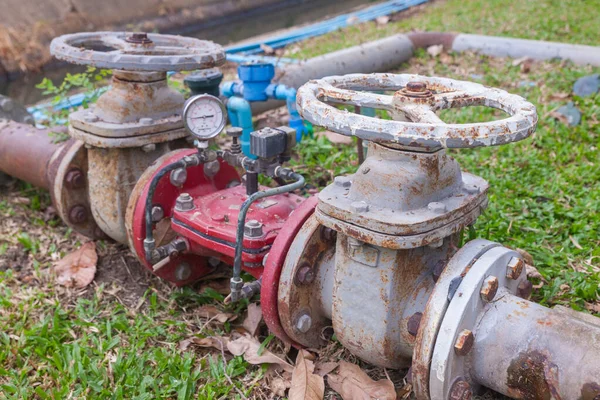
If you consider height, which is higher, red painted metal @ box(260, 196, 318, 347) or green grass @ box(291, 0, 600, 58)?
red painted metal @ box(260, 196, 318, 347)

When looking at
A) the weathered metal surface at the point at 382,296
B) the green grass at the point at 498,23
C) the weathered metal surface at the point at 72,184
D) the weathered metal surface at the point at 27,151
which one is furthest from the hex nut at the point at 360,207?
the green grass at the point at 498,23

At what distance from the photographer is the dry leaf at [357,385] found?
1.91m

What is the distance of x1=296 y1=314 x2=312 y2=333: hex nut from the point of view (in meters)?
1.99

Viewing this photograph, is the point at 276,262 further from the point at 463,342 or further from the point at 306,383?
the point at 463,342

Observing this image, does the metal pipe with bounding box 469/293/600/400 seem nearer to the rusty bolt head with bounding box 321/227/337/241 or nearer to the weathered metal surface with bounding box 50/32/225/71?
the rusty bolt head with bounding box 321/227/337/241

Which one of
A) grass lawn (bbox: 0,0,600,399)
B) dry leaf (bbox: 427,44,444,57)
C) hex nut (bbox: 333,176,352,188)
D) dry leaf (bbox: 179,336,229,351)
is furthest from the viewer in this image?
dry leaf (bbox: 427,44,444,57)

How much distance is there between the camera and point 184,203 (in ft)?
7.50

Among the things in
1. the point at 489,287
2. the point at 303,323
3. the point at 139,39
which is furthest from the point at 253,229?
the point at 139,39

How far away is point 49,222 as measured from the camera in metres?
3.10

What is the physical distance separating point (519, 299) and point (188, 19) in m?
10.5

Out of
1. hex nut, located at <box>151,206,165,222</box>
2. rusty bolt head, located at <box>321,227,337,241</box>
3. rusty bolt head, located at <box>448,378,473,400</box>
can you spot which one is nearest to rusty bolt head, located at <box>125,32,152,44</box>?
hex nut, located at <box>151,206,165,222</box>

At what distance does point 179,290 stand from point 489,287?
4.45 ft

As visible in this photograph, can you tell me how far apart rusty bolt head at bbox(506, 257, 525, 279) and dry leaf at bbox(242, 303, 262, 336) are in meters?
0.93

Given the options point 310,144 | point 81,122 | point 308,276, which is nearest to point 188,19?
point 310,144
